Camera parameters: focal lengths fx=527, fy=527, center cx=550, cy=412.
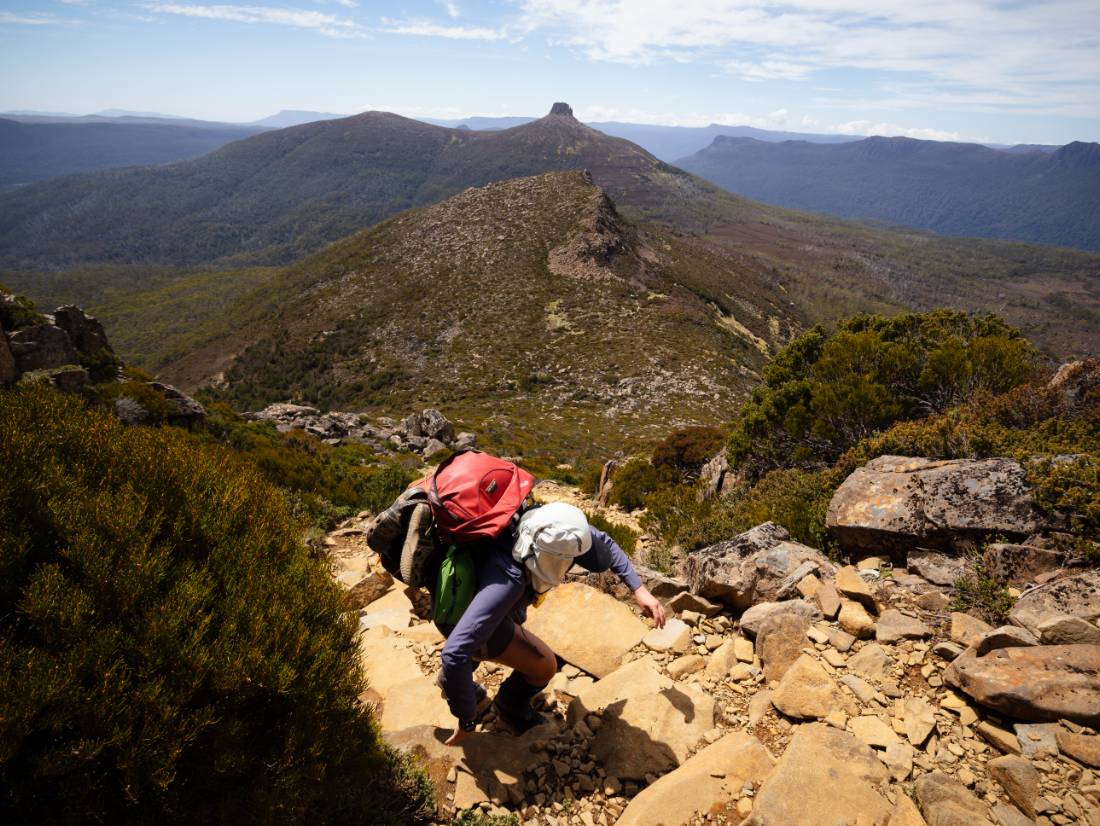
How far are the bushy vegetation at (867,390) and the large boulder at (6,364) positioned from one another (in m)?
16.5

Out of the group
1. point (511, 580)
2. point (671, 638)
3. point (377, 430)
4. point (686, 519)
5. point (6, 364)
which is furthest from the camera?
point (377, 430)

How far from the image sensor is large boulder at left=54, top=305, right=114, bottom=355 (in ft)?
57.7

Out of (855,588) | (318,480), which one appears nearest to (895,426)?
(855,588)

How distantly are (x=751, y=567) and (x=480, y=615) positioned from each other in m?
3.34

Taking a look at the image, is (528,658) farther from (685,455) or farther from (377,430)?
(377,430)

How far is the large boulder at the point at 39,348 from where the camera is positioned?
13461mm

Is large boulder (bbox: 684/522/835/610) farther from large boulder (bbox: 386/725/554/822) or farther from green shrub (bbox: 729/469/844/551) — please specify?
large boulder (bbox: 386/725/554/822)

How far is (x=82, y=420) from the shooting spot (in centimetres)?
311

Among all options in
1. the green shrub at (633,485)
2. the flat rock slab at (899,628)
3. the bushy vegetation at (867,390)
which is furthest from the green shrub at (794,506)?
the green shrub at (633,485)

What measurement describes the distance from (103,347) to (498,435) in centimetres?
1956

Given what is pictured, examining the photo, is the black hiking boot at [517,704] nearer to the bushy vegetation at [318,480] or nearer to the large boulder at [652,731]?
the large boulder at [652,731]

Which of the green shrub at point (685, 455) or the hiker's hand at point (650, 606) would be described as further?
the green shrub at point (685, 455)

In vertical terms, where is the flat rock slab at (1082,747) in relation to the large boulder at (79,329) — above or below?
above

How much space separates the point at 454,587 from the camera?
3.06m
